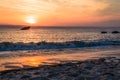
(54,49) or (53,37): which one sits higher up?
(53,37)

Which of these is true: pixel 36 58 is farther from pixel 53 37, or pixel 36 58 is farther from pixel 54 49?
pixel 53 37

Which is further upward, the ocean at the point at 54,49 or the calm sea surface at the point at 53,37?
the calm sea surface at the point at 53,37

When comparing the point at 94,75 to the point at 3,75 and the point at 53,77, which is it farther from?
the point at 3,75

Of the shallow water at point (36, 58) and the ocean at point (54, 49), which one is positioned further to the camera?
the ocean at point (54, 49)

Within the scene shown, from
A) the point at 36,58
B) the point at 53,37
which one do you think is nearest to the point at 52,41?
the point at 53,37

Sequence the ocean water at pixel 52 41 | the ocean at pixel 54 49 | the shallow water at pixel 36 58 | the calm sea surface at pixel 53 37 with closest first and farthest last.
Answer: the shallow water at pixel 36 58 → the ocean at pixel 54 49 → the ocean water at pixel 52 41 → the calm sea surface at pixel 53 37

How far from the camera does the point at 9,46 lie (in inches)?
1008

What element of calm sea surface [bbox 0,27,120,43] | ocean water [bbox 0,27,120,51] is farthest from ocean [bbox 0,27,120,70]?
calm sea surface [bbox 0,27,120,43]

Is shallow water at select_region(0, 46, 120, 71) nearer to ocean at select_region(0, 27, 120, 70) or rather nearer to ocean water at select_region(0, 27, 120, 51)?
ocean at select_region(0, 27, 120, 70)

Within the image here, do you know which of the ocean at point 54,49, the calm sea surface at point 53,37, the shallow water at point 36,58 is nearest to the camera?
the shallow water at point 36,58

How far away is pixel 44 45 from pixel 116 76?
771 inches

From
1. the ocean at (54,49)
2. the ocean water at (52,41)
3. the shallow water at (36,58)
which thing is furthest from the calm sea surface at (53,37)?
the shallow water at (36,58)

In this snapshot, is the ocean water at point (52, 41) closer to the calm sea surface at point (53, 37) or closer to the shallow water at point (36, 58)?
the calm sea surface at point (53, 37)

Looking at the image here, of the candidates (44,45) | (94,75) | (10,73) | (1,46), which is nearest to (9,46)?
(1,46)
